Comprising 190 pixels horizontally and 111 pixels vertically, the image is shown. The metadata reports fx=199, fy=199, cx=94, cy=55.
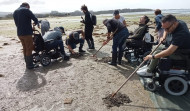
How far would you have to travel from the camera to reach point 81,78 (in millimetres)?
6035

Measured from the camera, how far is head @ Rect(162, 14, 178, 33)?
4.14 metres

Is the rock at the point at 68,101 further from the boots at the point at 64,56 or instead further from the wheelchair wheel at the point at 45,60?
the boots at the point at 64,56

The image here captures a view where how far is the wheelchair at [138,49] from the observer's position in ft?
23.2

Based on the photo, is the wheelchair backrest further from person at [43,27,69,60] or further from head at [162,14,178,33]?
head at [162,14,178,33]

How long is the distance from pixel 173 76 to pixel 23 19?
4.95 meters

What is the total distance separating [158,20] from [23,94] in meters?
5.16

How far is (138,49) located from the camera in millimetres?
7262

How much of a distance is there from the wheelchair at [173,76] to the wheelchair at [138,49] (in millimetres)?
2277

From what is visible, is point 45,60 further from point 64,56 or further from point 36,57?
point 64,56

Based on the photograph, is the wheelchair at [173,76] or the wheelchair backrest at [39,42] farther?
the wheelchair backrest at [39,42]

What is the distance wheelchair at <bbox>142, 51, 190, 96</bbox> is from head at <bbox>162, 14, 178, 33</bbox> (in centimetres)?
74

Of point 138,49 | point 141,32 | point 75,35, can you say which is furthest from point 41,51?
point 141,32

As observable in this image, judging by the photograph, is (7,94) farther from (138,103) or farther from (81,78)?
(138,103)

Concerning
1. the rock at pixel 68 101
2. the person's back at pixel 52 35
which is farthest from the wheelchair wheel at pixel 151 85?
the person's back at pixel 52 35
